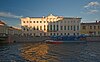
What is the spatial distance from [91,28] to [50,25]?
81.9 feet

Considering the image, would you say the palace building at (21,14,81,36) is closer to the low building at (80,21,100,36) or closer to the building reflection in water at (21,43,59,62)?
the low building at (80,21,100,36)

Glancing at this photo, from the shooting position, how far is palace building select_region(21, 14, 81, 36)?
12713 centimetres

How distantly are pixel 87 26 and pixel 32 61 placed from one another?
319ft

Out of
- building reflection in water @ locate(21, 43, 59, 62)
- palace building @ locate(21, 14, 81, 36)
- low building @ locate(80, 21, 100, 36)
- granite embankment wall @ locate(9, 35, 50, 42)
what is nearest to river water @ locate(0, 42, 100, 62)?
building reflection in water @ locate(21, 43, 59, 62)

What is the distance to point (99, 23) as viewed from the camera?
419 feet

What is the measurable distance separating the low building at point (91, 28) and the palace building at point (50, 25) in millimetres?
4388

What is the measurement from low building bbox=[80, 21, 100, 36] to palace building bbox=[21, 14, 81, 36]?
4.39 meters

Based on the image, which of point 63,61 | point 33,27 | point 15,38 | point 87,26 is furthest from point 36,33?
point 63,61

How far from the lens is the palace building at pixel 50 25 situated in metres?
127

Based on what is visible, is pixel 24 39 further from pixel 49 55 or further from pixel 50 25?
pixel 49 55

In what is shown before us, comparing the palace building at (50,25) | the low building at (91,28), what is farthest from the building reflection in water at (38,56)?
the low building at (91,28)

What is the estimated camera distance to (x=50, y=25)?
12962 centimetres

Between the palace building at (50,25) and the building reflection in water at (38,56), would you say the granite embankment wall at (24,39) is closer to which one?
the palace building at (50,25)

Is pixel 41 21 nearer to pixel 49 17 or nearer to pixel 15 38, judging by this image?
pixel 49 17
